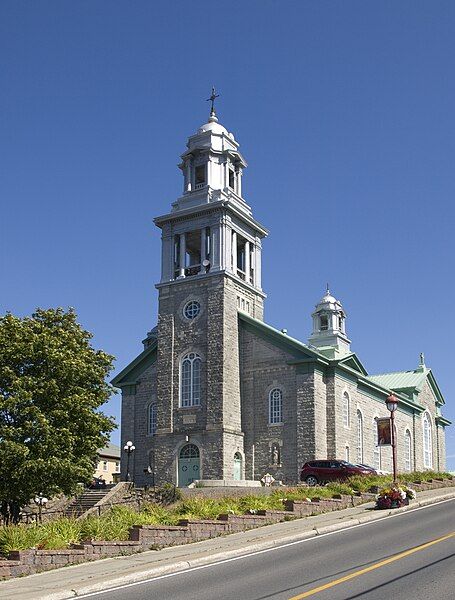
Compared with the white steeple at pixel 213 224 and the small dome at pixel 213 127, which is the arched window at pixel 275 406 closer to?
the white steeple at pixel 213 224

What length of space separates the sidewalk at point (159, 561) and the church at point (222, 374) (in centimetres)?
2328

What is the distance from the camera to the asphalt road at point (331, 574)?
45.8ft

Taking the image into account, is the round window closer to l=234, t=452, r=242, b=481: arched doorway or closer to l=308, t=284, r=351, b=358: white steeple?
l=234, t=452, r=242, b=481: arched doorway

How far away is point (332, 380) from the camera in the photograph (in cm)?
5231

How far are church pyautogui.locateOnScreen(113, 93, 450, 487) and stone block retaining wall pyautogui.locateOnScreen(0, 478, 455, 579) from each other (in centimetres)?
2087

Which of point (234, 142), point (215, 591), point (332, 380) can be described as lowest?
point (215, 591)

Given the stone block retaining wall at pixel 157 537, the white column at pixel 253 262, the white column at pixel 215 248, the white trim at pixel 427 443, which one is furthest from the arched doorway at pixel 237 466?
the white trim at pixel 427 443

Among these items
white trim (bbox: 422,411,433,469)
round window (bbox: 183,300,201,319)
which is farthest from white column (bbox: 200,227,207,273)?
white trim (bbox: 422,411,433,469)

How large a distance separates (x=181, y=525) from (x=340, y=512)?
8.13 meters

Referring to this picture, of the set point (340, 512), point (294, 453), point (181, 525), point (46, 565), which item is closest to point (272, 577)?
point (46, 565)

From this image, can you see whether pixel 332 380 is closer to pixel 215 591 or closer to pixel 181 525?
pixel 181 525

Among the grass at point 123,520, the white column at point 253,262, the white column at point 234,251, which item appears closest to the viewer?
the grass at point 123,520

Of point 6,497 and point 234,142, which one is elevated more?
point 234,142

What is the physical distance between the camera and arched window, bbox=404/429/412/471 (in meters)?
67.3
